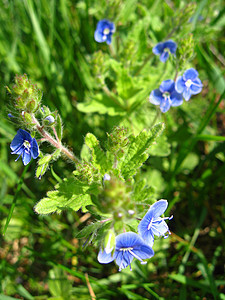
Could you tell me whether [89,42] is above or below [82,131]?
above

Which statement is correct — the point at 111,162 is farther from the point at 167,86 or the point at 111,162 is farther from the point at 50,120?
the point at 167,86

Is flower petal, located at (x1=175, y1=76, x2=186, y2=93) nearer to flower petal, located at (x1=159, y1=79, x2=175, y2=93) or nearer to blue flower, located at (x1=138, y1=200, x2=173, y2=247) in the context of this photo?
flower petal, located at (x1=159, y1=79, x2=175, y2=93)

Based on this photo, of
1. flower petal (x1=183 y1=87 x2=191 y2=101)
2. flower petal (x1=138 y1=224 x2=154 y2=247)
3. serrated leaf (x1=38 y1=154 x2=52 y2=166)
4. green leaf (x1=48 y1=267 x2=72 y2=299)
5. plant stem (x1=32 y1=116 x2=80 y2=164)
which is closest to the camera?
flower petal (x1=138 y1=224 x2=154 y2=247)

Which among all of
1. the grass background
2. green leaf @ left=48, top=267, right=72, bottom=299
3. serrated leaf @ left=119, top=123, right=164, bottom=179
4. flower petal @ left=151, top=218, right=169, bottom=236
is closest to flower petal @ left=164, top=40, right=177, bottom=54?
the grass background

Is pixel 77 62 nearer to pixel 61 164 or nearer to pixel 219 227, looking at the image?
pixel 61 164

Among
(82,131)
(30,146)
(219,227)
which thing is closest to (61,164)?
(82,131)

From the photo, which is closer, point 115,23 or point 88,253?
point 88,253
